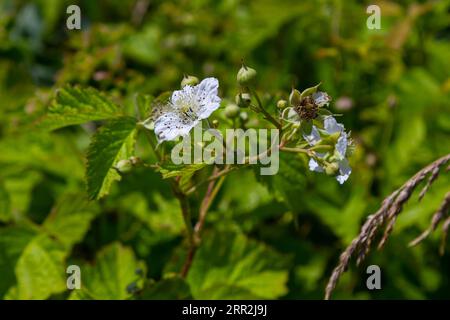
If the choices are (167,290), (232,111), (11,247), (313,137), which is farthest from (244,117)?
(11,247)

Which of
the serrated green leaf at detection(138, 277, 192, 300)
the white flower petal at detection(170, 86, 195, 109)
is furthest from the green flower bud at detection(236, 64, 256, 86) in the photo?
the serrated green leaf at detection(138, 277, 192, 300)

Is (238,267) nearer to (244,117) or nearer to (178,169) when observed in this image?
(244,117)

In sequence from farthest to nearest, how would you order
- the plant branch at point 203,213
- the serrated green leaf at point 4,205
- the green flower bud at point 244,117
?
the serrated green leaf at point 4,205, the plant branch at point 203,213, the green flower bud at point 244,117

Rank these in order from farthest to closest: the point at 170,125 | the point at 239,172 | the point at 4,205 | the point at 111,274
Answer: the point at 239,172 → the point at 4,205 → the point at 111,274 → the point at 170,125

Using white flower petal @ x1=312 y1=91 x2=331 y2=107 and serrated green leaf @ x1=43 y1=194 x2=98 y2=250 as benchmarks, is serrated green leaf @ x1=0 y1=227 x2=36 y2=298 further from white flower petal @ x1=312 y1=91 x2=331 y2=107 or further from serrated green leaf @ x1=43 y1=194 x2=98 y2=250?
white flower petal @ x1=312 y1=91 x2=331 y2=107

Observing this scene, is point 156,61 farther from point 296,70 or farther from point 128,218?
point 128,218

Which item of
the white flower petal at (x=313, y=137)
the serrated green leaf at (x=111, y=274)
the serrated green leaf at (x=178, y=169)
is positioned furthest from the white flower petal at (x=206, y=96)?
the serrated green leaf at (x=111, y=274)

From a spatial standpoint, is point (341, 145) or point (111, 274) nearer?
point (341, 145)

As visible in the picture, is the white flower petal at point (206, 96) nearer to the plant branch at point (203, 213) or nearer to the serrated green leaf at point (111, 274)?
the plant branch at point (203, 213)
